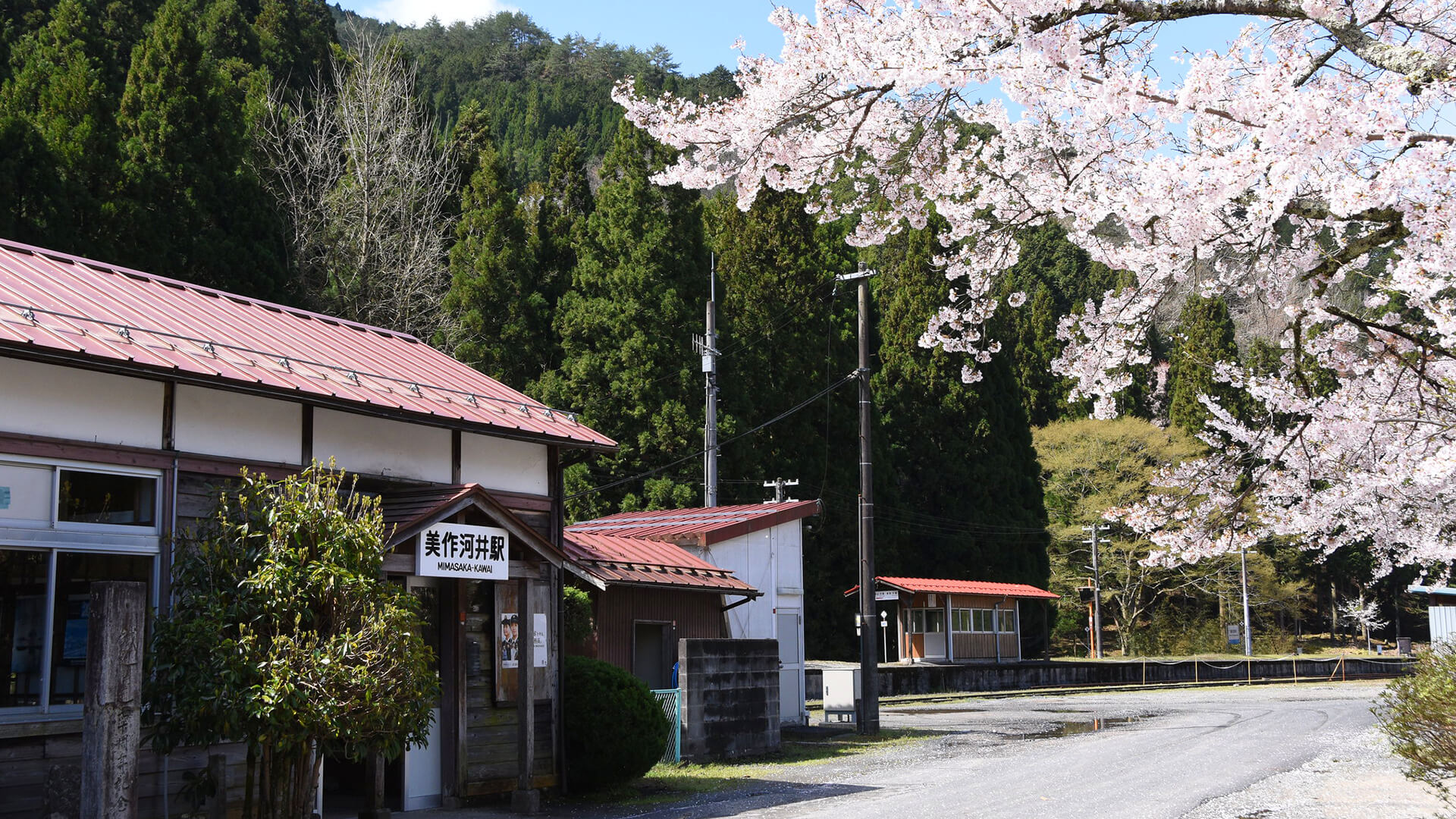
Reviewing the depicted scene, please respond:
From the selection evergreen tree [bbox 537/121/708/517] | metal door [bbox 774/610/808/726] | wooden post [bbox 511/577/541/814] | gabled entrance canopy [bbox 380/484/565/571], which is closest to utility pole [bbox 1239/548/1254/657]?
evergreen tree [bbox 537/121/708/517]

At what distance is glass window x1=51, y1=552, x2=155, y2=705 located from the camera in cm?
835

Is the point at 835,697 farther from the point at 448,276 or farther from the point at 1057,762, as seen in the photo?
the point at 448,276

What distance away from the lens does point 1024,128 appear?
25.4 feet

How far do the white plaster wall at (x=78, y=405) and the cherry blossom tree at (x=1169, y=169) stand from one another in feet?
14.3

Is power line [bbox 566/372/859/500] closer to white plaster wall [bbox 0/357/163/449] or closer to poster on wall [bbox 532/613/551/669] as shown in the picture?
poster on wall [bbox 532/613/551/669]

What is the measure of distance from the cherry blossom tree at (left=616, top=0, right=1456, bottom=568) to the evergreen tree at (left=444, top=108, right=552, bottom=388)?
2384 centimetres

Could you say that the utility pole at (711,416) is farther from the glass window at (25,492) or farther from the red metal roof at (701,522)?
the glass window at (25,492)

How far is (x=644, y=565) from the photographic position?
1655 cm

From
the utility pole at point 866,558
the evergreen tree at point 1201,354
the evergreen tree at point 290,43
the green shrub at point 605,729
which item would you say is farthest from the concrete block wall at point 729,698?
the evergreen tree at point 1201,354

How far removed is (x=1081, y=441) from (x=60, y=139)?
40059 millimetres

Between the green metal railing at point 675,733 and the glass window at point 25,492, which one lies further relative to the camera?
the green metal railing at point 675,733

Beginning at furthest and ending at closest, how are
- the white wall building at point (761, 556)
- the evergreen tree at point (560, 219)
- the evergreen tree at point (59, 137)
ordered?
the evergreen tree at point (560, 219), the evergreen tree at point (59, 137), the white wall building at point (761, 556)

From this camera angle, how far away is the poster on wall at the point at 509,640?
1234 centimetres

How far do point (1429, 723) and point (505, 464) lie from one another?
869cm
